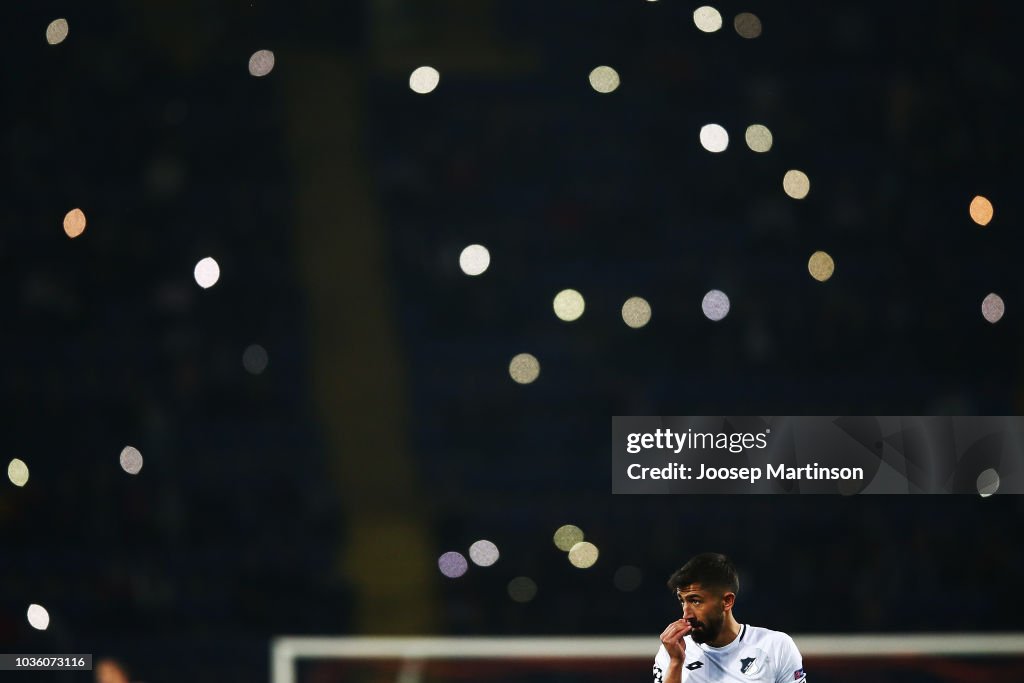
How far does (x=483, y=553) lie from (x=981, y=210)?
176 cm

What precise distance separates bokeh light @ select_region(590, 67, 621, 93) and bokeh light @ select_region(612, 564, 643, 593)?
1462 millimetres

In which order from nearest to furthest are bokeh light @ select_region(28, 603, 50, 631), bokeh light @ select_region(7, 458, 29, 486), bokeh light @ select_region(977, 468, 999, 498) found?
bokeh light @ select_region(977, 468, 999, 498), bokeh light @ select_region(28, 603, 50, 631), bokeh light @ select_region(7, 458, 29, 486)

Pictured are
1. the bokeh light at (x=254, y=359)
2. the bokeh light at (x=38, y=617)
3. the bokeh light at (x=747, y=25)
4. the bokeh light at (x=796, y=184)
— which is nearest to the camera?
the bokeh light at (x=38, y=617)

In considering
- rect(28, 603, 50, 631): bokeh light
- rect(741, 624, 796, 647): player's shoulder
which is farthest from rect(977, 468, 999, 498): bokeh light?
rect(28, 603, 50, 631): bokeh light

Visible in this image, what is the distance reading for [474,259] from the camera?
11.6 ft

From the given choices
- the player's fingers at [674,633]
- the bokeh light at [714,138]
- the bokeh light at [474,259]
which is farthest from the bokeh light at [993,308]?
the player's fingers at [674,633]

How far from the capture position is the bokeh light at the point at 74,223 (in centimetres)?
357

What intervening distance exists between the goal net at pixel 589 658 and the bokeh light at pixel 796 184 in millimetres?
1591

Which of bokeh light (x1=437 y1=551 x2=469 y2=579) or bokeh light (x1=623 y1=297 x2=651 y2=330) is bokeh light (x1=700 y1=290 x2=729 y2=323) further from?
bokeh light (x1=437 y1=551 x2=469 y2=579)

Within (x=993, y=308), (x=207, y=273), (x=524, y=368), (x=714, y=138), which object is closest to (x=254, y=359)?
(x=207, y=273)

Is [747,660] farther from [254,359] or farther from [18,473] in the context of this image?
[18,473]

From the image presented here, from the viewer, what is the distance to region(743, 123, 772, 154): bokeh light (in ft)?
11.8

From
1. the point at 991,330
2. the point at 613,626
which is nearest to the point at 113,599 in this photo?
the point at 613,626

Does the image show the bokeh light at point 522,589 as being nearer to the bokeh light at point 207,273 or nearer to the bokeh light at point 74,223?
the bokeh light at point 207,273
